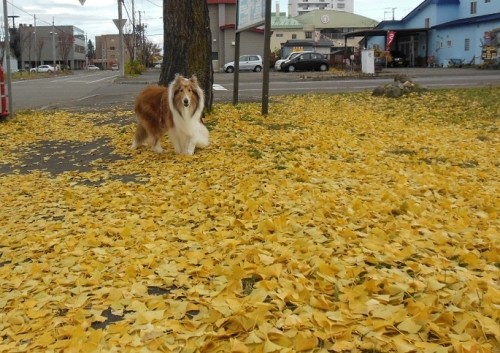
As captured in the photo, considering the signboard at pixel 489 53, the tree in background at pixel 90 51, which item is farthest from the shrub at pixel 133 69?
the tree in background at pixel 90 51

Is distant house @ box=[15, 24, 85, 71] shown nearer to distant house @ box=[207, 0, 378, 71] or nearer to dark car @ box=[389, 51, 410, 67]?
distant house @ box=[207, 0, 378, 71]

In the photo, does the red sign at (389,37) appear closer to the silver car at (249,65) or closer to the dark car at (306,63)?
the dark car at (306,63)

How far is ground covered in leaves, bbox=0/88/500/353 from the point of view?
2.71m

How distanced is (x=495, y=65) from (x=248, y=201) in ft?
121

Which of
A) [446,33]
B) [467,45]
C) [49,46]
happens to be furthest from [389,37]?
[49,46]

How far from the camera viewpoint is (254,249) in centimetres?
383

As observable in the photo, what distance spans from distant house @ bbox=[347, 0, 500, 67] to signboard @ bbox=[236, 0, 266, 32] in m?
31.0

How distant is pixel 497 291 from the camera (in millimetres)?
2977

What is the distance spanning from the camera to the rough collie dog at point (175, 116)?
725 cm

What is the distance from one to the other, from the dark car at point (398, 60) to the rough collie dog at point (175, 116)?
141 feet

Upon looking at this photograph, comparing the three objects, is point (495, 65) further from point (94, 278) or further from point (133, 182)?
point (94, 278)

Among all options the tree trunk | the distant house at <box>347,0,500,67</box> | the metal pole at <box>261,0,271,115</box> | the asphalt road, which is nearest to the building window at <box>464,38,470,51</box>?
the distant house at <box>347,0,500,67</box>

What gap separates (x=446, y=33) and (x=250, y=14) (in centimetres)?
4092

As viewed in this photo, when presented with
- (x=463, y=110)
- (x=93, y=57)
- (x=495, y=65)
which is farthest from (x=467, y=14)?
(x=93, y=57)
